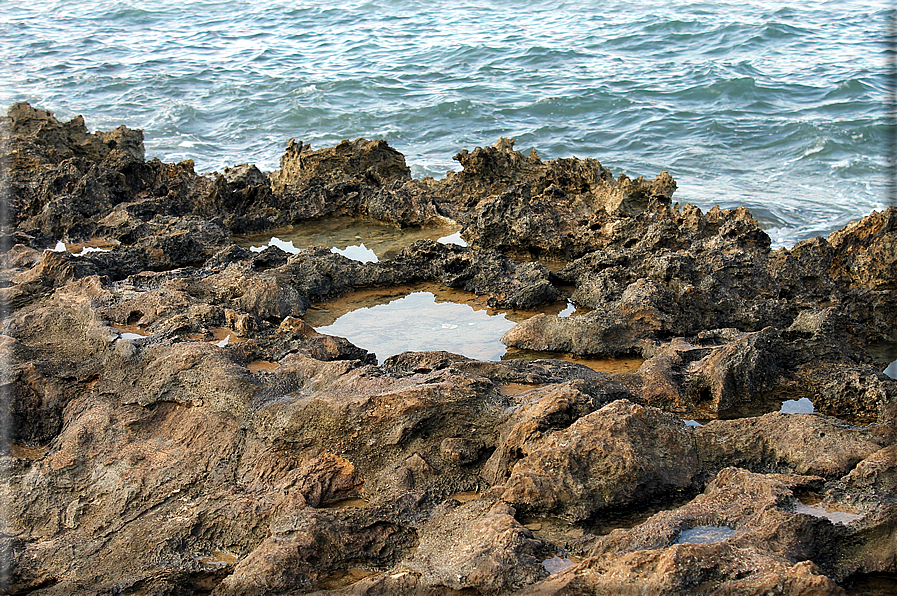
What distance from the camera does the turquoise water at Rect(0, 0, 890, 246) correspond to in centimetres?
980

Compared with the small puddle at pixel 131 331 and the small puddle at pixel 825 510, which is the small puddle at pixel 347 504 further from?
the small puddle at pixel 131 331

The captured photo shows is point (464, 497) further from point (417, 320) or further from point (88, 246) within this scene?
point (88, 246)

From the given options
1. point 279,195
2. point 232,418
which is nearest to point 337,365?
point 232,418

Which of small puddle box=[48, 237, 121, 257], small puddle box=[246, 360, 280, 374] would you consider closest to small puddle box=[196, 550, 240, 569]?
small puddle box=[246, 360, 280, 374]

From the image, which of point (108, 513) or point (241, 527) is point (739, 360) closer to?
point (241, 527)

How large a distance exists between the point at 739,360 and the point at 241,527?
2527mm

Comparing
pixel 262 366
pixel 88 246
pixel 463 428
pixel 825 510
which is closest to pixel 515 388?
pixel 463 428

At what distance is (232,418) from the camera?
322 centimetres

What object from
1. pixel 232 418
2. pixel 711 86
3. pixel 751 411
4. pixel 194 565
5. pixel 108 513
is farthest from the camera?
pixel 711 86

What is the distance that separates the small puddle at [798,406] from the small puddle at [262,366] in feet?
8.40

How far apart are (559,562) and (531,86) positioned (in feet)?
37.6

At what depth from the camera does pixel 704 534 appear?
2496 mm

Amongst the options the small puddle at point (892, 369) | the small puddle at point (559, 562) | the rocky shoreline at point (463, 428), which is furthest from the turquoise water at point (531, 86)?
the small puddle at point (559, 562)

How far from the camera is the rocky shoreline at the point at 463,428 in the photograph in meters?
2.50
